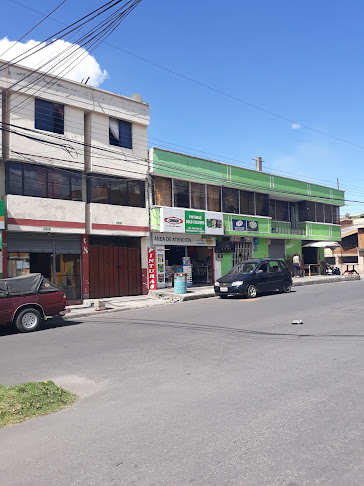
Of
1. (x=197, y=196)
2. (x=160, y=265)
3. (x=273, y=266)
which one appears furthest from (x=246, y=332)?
(x=197, y=196)

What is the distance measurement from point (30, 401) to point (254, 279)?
13673mm

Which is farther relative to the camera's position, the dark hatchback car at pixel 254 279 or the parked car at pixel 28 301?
the dark hatchback car at pixel 254 279

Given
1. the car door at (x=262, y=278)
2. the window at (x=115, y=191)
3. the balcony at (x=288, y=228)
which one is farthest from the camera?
the balcony at (x=288, y=228)

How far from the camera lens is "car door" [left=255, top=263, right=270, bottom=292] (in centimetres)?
1783

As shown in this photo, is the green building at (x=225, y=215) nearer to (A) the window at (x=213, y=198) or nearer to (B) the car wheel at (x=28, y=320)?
(A) the window at (x=213, y=198)

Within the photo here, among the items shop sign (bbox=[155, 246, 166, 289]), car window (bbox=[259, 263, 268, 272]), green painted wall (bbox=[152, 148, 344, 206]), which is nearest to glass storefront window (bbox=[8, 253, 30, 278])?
shop sign (bbox=[155, 246, 166, 289])

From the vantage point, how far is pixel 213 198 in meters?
24.2

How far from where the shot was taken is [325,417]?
442 cm

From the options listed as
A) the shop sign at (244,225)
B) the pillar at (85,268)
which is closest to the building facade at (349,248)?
the shop sign at (244,225)

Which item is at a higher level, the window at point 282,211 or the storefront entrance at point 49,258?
the window at point 282,211

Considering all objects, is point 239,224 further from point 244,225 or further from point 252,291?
point 252,291

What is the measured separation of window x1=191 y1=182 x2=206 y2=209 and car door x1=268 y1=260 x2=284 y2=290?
6.32 metres

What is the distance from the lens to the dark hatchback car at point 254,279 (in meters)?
17.2

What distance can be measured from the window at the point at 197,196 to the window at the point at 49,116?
824cm
